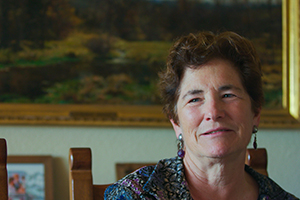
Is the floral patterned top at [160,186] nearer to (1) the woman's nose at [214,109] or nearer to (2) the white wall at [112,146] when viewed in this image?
(1) the woman's nose at [214,109]

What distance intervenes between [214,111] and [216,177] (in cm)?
26

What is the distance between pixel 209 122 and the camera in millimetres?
1413

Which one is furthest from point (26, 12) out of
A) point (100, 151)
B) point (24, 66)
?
point (100, 151)

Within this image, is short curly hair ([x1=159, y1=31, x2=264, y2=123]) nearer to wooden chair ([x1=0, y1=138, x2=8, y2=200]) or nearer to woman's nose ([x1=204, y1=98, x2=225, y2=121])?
woman's nose ([x1=204, y1=98, x2=225, y2=121])

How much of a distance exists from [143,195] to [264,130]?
188cm

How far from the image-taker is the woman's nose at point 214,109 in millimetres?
1399

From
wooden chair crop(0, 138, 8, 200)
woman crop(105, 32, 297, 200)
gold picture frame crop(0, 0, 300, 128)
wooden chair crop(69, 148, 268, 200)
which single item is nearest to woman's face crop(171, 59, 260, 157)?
woman crop(105, 32, 297, 200)

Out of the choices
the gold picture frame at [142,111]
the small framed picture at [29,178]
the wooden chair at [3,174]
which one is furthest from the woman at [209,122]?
the small framed picture at [29,178]

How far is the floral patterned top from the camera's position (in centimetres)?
136

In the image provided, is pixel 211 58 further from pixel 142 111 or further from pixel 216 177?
pixel 142 111

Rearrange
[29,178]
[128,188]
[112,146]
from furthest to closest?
1. [112,146]
2. [29,178]
3. [128,188]

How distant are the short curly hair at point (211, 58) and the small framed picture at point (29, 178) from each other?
1.39 m

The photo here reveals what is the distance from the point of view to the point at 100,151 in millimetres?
2789

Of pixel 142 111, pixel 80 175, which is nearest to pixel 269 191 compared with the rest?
pixel 80 175
